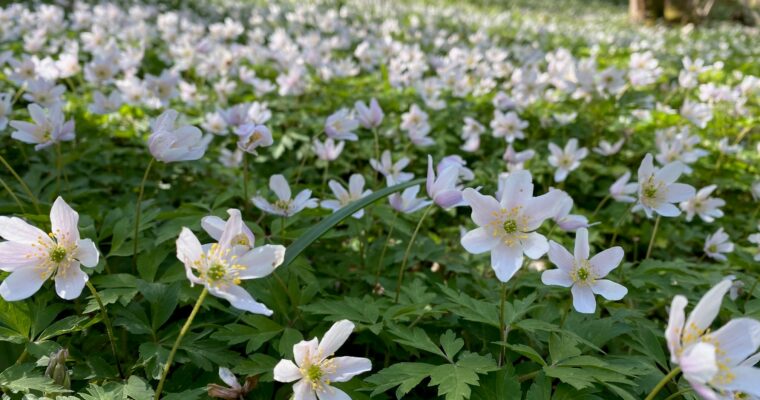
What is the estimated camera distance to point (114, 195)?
3414 millimetres

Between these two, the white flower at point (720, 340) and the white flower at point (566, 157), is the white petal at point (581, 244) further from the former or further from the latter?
the white flower at point (566, 157)

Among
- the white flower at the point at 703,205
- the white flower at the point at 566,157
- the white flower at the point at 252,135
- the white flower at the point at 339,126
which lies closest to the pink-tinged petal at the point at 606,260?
the white flower at the point at 252,135

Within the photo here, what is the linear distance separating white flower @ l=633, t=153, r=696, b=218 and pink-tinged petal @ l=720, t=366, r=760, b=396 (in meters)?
0.96

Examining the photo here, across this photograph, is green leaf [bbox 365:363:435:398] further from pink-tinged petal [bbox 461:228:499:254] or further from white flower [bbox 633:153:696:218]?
white flower [bbox 633:153:696:218]

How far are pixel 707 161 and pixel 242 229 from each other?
4321 mm

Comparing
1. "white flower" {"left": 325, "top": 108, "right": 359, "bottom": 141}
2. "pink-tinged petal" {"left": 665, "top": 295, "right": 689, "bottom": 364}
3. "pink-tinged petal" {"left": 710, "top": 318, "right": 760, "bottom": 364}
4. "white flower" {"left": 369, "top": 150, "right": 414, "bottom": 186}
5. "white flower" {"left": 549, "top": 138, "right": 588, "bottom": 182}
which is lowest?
"white flower" {"left": 549, "top": 138, "right": 588, "bottom": 182}

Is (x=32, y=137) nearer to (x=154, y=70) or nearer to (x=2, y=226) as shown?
(x=2, y=226)

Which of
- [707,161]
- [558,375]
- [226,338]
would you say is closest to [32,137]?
[226,338]

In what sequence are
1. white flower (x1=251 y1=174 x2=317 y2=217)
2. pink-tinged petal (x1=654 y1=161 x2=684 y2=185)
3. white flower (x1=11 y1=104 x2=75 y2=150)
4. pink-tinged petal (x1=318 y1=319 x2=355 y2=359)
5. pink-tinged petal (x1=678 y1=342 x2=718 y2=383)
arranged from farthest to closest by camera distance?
white flower (x1=11 y1=104 x2=75 y2=150) → white flower (x1=251 y1=174 x2=317 y2=217) → pink-tinged petal (x1=654 y1=161 x2=684 y2=185) → pink-tinged petal (x1=318 y1=319 x2=355 y2=359) → pink-tinged petal (x1=678 y1=342 x2=718 y2=383)

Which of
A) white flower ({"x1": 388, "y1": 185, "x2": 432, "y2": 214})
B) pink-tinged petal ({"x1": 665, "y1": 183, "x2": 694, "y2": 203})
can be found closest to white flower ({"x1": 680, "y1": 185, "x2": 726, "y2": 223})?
pink-tinged petal ({"x1": 665, "y1": 183, "x2": 694, "y2": 203})

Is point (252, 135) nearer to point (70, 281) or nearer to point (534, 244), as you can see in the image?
point (70, 281)

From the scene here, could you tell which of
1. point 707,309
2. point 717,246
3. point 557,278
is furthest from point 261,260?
point 717,246

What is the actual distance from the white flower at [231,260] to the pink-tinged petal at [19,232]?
473 mm

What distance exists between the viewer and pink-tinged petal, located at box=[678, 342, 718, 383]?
3.80 ft
